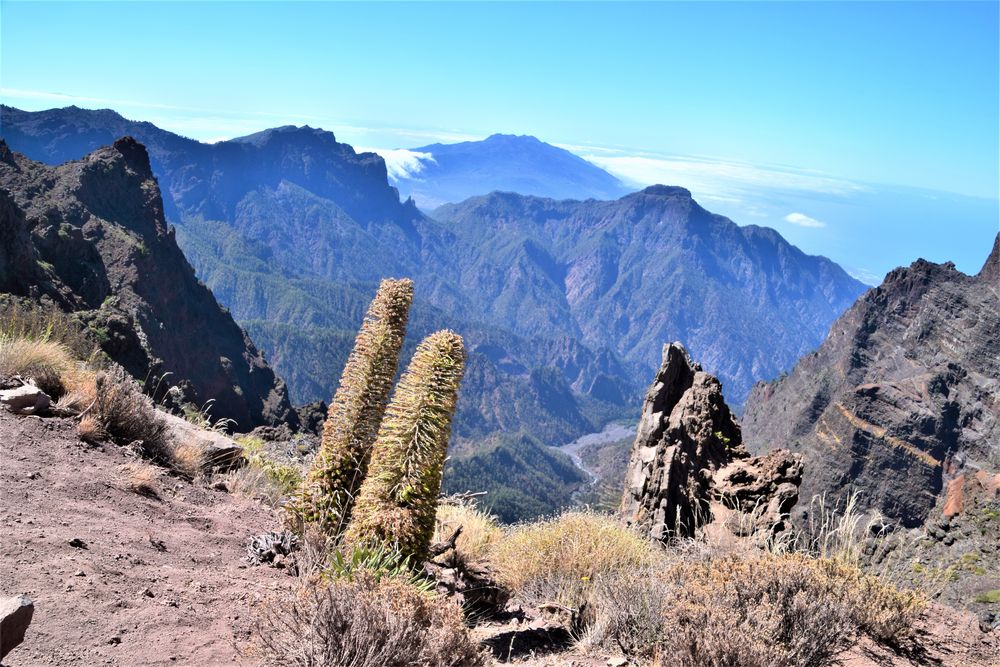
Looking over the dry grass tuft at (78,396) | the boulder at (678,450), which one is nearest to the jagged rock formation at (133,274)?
the dry grass tuft at (78,396)

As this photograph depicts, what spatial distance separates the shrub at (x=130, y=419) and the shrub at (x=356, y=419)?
244 cm

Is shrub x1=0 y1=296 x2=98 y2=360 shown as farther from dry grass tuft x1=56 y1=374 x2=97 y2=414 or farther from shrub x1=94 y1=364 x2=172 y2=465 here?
shrub x1=94 y1=364 x2=172 y2=465

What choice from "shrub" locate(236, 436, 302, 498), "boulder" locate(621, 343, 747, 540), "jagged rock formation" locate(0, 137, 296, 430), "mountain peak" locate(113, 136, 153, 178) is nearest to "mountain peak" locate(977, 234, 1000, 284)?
"jagged rock formation" locate(0, 137, 296, 430)

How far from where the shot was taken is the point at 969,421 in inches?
2413

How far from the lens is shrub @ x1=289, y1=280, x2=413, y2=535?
19.9ft

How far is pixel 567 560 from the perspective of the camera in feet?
23.5

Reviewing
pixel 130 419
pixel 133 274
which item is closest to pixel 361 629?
pixel 130 419

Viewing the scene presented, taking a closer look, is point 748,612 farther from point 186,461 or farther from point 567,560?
point 186,461

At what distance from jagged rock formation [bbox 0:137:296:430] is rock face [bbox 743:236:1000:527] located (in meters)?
36.8

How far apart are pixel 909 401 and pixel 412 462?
70.8 m

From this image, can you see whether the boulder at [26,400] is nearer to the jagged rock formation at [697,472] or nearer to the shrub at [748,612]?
the shrub at [748,612]

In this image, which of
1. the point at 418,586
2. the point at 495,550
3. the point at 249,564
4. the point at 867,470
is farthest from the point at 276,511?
the point at 867,470

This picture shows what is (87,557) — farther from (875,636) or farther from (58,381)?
(875,636)

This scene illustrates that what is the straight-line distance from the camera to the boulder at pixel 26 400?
702 centimetres
